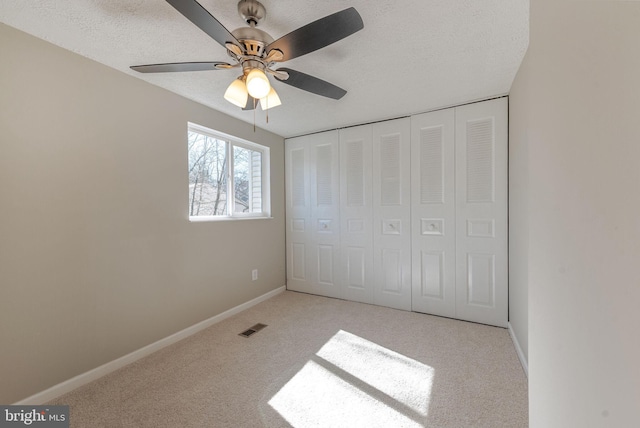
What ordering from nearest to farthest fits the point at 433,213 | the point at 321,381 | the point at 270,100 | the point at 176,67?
the point at 176,67
the point at 270,100
the point at 321,381
the point at 433,213

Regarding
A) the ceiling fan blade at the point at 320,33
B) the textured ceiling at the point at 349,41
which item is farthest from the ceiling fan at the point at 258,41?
the textured ceiling at the point at 349,41

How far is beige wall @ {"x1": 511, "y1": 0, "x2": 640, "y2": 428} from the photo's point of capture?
34 centimetres

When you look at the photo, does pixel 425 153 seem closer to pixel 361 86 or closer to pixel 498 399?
pixel 361 86

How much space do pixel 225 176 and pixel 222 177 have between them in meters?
0.04

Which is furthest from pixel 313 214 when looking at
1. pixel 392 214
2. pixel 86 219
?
pixel 86 219

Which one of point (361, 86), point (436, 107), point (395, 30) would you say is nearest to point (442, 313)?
point (436, 107)

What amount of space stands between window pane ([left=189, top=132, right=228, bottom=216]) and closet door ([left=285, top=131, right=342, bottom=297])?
111 cm

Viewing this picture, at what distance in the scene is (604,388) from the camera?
15.3 inches

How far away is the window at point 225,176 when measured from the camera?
2.72m

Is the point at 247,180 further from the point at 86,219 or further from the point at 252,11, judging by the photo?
the point at 252,11

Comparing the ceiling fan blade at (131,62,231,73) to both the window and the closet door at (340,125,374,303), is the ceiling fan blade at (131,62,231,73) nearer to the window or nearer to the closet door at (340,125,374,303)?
the window

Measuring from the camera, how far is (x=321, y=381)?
6.06ft

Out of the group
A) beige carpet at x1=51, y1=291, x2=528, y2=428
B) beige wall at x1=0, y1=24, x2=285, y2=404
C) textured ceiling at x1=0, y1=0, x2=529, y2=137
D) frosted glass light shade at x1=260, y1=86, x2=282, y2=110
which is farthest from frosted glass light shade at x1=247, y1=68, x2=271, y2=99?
beige carpet at x1=51, y1=291, x2=528, y2=428

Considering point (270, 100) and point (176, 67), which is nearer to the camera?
point (176, 67)
